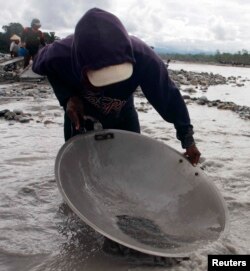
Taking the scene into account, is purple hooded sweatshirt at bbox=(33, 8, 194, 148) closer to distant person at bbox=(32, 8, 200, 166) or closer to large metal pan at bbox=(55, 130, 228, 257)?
distant person at bbox=(32, 8, 200, 166)

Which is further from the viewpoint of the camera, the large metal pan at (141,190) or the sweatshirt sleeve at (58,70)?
the sweatshirt sleeve at (58,70)

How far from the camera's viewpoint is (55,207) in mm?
2832

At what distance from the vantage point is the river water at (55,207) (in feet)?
6.73

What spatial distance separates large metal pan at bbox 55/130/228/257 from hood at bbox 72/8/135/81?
581 mm

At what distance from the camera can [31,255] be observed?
6.96 feet

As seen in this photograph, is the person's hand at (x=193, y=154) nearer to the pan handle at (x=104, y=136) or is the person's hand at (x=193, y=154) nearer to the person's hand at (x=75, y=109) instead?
the pan handle at (x=104, y=136)

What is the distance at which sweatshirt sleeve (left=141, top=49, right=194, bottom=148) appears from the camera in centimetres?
226

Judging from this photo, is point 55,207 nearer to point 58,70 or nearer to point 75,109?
point 75,109

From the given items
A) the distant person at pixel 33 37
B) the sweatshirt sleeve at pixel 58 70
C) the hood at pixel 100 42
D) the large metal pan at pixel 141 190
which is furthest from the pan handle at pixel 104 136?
the distant person at pixel 33 37

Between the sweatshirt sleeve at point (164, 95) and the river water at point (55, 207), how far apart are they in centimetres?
67

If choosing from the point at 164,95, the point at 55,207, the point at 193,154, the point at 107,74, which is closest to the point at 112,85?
the point at 164,95

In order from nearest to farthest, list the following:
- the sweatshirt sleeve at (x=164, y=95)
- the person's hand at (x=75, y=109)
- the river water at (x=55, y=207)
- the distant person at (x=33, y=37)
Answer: the river water at (x=55, y=207) → the sweatshirt sleeve at (x=164, y=95) → the person's hand at (x=75, y=109) → the distant person at (x=33, y=37)

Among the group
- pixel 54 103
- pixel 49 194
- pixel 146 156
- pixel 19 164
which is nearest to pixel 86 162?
pixel 146 156

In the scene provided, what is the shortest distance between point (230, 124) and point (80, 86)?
4.70 metres
